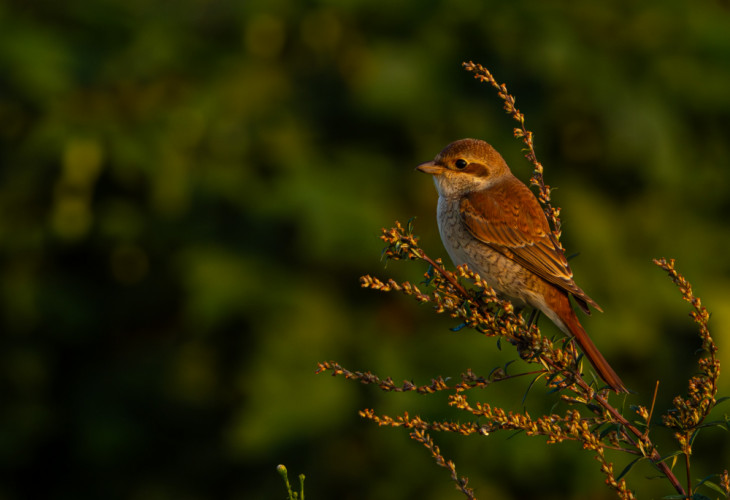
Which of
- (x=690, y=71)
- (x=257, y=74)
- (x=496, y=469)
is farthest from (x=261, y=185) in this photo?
(x=690, y=71)

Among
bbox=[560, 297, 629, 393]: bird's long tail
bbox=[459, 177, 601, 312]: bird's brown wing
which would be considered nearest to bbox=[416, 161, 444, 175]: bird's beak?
bbox=[459, 177, 601, 312]: bird's brown wing

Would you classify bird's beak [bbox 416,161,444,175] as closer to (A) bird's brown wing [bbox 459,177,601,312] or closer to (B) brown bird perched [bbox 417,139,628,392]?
(B) brown bird perched [bbox 417,139,628,392]

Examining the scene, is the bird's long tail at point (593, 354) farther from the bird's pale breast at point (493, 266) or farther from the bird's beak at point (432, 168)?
the bird's beak at point (432, 168)

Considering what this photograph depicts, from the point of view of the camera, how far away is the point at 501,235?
3.46 metres

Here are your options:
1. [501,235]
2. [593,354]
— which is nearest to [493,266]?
[501,235]

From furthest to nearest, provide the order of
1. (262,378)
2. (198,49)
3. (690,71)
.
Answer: (198,49) → (690,71) → (262,378)

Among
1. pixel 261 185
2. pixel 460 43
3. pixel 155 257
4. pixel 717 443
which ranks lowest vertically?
pixel 155 257

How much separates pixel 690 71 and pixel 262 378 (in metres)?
3.65

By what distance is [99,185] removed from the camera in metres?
7.27

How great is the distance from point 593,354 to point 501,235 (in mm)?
660

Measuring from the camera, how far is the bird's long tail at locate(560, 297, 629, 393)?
2.83 meters

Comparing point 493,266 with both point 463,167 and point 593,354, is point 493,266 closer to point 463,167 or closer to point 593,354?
point 463,167

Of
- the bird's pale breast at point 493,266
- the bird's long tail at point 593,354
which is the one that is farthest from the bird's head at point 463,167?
the bird's long tail at point 593,354

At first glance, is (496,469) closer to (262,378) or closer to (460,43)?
(262,378)
